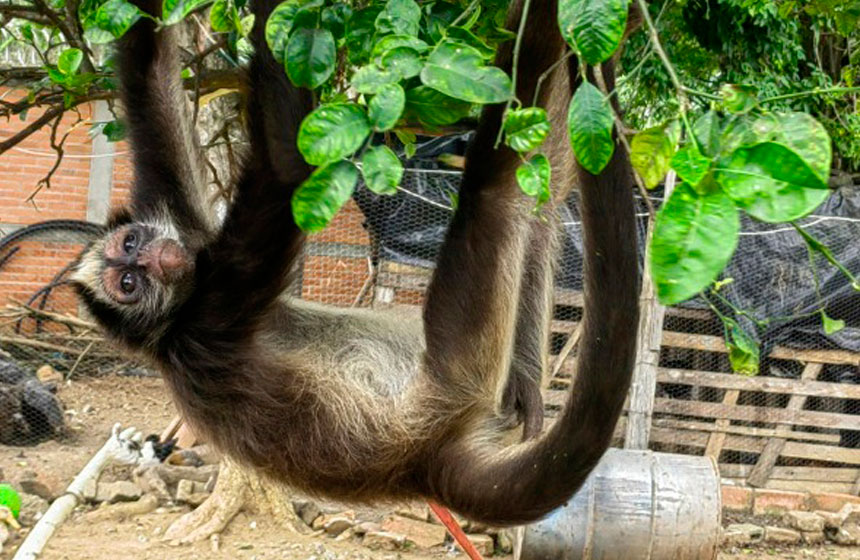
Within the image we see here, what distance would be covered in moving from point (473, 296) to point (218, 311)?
36.5 inches

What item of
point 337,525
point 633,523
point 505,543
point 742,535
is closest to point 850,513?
point 742,535

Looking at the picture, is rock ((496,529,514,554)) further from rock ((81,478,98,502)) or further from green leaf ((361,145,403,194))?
green leaf ((361,145,403,194))

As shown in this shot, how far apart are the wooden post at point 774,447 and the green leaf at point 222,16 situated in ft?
27.4

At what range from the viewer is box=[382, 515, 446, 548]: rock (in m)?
8.60

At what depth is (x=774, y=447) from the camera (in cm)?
937

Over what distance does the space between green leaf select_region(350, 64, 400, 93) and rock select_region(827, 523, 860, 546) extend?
913 cm

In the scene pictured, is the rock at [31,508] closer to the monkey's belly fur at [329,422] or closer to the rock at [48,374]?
the rock at [48,374]

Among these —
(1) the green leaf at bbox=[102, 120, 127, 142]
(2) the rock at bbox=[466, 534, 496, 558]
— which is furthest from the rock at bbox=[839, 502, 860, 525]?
(1) the green leaf at bbox=[102, 120, 127, 142]

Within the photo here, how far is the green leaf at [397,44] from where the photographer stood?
144cm

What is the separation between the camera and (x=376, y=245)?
8914 millimetres

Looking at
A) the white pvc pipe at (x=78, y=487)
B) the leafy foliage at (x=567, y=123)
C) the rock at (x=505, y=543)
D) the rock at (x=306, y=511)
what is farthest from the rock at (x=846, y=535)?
the leafy foliage at (x=567, y=123)

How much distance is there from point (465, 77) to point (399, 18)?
0.80 feet

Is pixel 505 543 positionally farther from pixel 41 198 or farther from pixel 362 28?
pixel 41 198

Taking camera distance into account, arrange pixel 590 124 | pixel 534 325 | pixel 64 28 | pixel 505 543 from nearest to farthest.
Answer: pixel 590 124 < pixel 64 28 < pixel 534 325 < pixel 505 543
